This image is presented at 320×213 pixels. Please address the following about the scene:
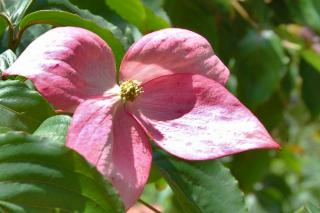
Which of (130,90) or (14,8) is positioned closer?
(130,90)

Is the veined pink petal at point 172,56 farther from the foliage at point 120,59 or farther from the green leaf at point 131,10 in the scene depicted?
the green leaf at point 131,10

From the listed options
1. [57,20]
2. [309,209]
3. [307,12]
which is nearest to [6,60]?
[57,20]

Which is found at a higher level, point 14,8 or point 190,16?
point 14,8

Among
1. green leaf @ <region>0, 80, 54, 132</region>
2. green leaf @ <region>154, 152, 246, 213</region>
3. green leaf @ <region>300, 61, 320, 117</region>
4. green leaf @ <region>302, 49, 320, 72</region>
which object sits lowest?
green leaf @ <region>300, 61, 320, 117</region>

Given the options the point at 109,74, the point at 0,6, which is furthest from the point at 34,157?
the point at 0,6

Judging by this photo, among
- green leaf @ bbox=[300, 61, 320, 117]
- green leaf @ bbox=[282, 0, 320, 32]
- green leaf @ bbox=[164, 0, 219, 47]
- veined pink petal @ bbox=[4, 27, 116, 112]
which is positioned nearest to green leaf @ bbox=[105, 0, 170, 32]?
veined pink petal @ bbox=[4, 27, 116, 112]

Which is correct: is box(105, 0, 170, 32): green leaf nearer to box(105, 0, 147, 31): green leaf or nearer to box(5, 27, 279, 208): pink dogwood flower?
box(105, 0, 147, 31): green leaf

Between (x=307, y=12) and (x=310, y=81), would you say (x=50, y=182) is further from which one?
(x=310, y=81)
